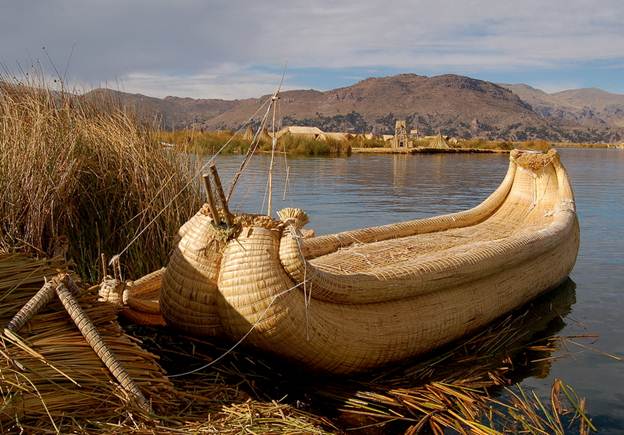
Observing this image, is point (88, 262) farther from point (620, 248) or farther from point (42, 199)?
point (620, 248)

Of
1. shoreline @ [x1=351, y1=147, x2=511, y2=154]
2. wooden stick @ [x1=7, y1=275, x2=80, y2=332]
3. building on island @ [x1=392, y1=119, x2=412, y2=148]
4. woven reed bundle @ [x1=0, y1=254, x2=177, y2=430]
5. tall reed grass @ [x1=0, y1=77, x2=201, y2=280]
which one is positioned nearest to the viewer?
woven reed bundle @ [x1=0, y1=254, x2=177, y2=430]

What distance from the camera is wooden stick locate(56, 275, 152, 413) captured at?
2.71 m

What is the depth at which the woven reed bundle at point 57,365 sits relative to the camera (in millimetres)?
2480

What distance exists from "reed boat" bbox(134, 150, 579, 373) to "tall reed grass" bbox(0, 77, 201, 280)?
118 cm

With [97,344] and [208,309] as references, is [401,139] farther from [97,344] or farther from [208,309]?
[97,344]

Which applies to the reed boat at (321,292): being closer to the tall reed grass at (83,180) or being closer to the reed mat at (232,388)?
the reed mat at (232,388)

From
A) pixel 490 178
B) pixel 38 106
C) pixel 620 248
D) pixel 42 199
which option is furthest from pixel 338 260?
pixel 490 178

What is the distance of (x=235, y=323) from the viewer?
10.6 feet

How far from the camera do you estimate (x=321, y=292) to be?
3.39m

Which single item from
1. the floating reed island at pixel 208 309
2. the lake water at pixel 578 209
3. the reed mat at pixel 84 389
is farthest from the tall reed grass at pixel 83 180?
the reed mat at pixel 84 389

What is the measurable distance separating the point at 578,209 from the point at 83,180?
34.9ft

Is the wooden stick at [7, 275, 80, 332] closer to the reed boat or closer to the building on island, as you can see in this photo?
the reed boat

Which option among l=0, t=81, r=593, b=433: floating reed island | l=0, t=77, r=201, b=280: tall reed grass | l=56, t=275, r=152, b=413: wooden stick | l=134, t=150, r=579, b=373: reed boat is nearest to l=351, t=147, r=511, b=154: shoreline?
l=0, t=81, r=593, b=433: floating reed island

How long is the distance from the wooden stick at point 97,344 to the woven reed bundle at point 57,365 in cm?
3
